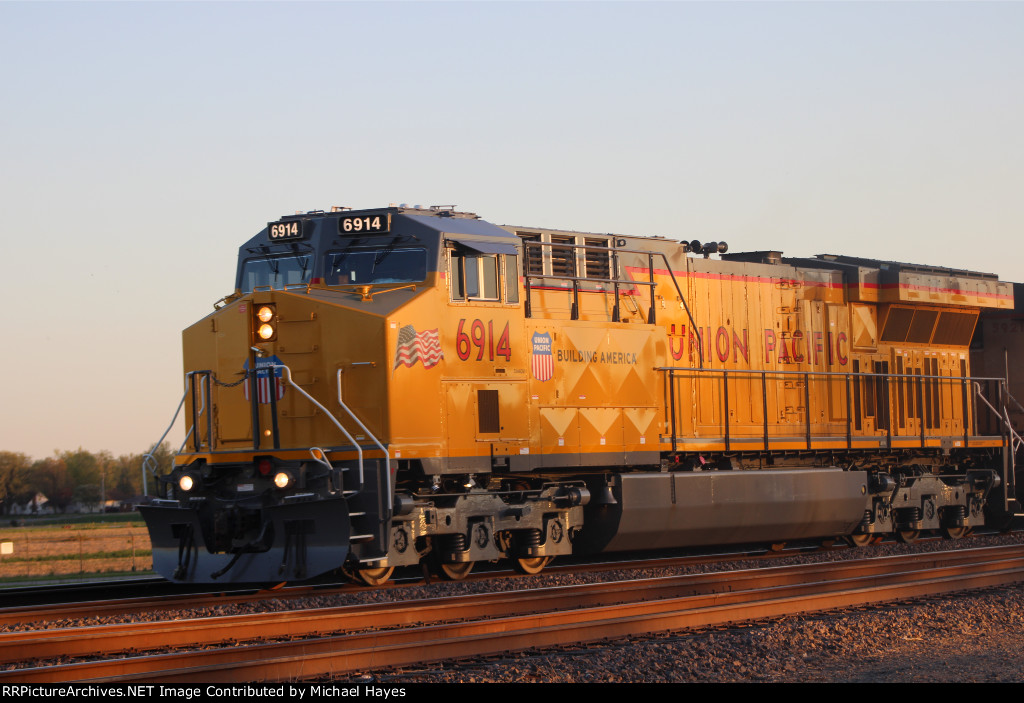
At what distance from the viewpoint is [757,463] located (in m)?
16.0

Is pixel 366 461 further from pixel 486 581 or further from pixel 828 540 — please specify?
pixel 828 540

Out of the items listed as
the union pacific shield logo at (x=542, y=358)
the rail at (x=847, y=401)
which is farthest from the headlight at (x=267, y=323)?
the rail at (x=847, y=401)

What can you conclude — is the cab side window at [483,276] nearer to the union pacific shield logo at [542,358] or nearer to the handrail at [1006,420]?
the union pacific shield logo at [542,358]

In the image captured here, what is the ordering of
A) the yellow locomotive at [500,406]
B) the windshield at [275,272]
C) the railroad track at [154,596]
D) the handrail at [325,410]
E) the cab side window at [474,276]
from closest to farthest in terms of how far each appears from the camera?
the railroad track at [154,596] → the handrail at [325,410] → the yellow locomotive at [500,406] → the cab side window at [474,276] → the windshield at [275,272]

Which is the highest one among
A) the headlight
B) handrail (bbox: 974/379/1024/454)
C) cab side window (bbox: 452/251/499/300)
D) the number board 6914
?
the number board 6914

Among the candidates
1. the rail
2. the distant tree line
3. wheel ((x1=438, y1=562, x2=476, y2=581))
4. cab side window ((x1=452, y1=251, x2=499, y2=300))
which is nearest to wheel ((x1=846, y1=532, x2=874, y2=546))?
the rail

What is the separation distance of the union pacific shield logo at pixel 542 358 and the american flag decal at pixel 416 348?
1.37 metres

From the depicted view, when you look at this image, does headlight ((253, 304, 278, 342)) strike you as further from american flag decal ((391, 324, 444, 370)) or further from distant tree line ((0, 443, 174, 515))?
distant tree line ((0, 443, 174, 515))

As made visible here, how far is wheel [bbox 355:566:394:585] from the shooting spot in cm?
1183

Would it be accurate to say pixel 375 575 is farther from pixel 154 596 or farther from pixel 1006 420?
pixel 1006 420

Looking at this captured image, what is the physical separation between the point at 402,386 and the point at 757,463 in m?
6.62

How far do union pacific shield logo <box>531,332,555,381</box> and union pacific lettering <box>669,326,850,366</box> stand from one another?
2.56 m

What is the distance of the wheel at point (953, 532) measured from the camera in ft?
61.6
